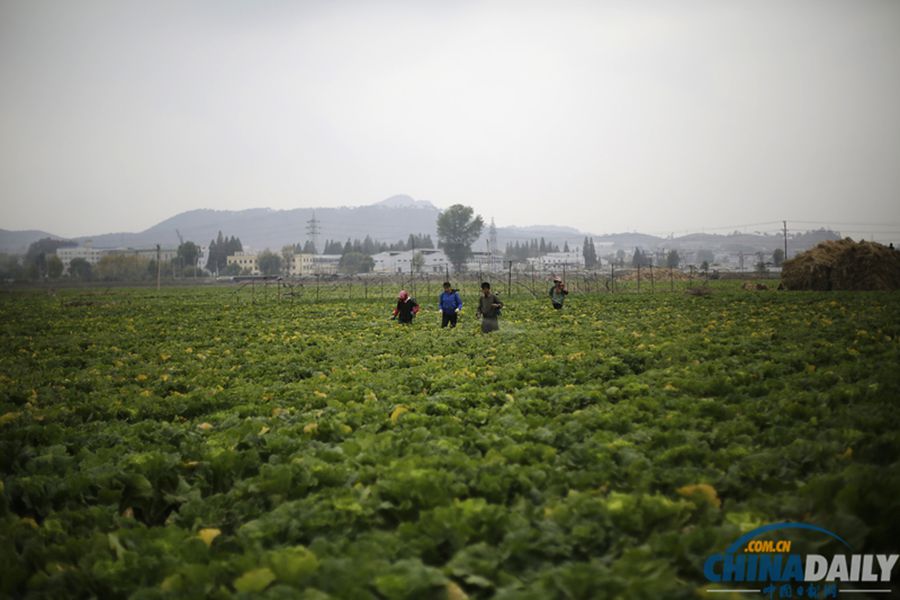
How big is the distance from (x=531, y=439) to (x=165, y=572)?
4.33 metres

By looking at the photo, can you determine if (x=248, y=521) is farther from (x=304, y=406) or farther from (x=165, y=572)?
(x=304, y=406)

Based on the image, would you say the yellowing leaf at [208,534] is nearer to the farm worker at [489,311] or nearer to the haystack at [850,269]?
the farm worker at [489,311]

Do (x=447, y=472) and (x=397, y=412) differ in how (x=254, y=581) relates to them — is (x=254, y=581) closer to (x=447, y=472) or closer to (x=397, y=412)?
(x=447, y=472)

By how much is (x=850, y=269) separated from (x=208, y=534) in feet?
159

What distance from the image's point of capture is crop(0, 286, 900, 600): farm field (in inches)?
167

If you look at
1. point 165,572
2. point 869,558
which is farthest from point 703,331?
point 165,572

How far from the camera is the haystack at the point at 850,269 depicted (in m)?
39.9

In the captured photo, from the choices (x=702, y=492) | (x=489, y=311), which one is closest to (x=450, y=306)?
(x=489, y=311)

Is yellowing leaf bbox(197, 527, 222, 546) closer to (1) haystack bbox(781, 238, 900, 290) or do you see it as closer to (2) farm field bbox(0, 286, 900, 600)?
(2) farm field bbox(0, 286, 900, 600)

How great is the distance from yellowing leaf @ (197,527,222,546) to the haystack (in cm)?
4690

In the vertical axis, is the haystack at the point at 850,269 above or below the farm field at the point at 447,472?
above

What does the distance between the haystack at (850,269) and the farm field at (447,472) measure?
3362 cm

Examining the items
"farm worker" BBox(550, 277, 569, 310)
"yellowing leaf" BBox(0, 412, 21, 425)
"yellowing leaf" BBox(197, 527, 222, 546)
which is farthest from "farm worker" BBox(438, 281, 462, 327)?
"yellowing leaf" BBox(197, 527, 222, 546)

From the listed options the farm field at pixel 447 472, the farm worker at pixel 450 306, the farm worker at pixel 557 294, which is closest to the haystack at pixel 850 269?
the farm worker at pixel 557 294
